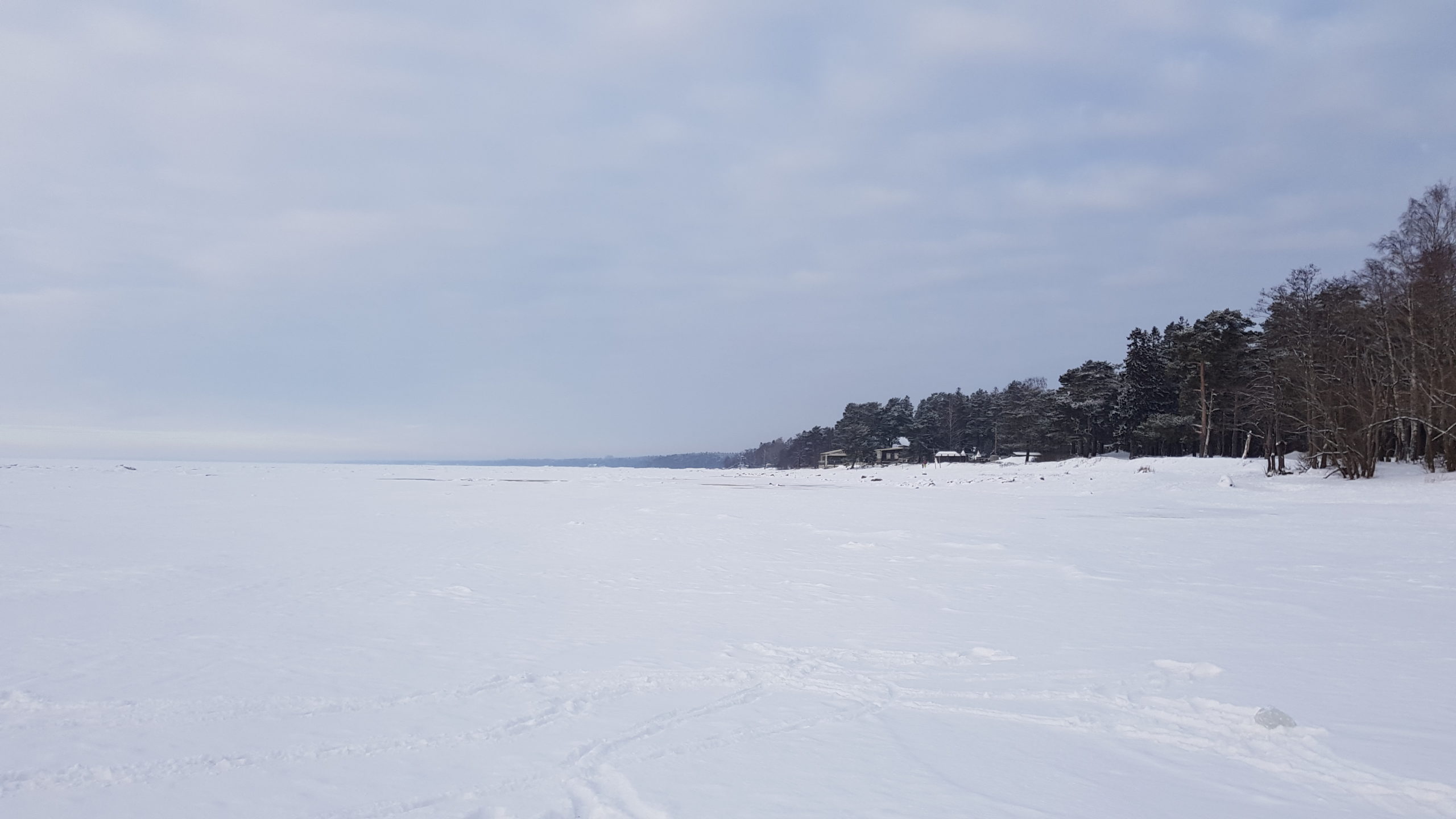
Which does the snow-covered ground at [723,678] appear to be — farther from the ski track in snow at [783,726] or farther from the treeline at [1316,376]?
the treeline at [1316,376]

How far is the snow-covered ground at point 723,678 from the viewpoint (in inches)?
140

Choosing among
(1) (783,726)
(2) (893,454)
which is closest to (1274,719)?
(1) (783,726)

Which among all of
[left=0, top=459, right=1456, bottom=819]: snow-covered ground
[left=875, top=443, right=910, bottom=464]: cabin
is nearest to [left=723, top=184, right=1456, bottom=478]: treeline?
[left=0, top=459, right=1456, bottom=819]: snow-covered ground

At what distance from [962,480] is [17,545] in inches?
1463

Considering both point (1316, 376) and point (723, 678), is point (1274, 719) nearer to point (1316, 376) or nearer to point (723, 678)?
point (723, 678)

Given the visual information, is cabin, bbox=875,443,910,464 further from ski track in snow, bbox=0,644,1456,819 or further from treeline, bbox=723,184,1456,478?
ski track in snow, bbox=0,644,1456,819

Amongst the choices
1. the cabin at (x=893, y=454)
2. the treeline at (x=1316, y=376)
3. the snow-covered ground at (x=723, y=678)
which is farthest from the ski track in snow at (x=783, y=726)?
the cabin at (x=893, y=454)

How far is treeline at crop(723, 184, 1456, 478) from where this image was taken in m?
26.1

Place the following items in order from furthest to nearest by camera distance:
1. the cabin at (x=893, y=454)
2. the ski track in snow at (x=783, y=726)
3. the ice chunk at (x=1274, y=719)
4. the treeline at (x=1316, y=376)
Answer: the cabin at (x=893, y=454) → the treeline at (x=1316, y=376) → the ice chunk at (x=1274, y=719) → the ski track in snow at (x=783, y=726)

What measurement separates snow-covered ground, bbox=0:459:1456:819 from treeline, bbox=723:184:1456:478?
719 inches

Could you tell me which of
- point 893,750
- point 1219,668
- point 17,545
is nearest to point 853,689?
point 893,750

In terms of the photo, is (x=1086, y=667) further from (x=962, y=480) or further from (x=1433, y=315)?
(x=962, y=480)

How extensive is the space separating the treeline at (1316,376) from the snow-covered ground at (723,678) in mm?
18268

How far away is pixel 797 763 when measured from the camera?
3912 mm
